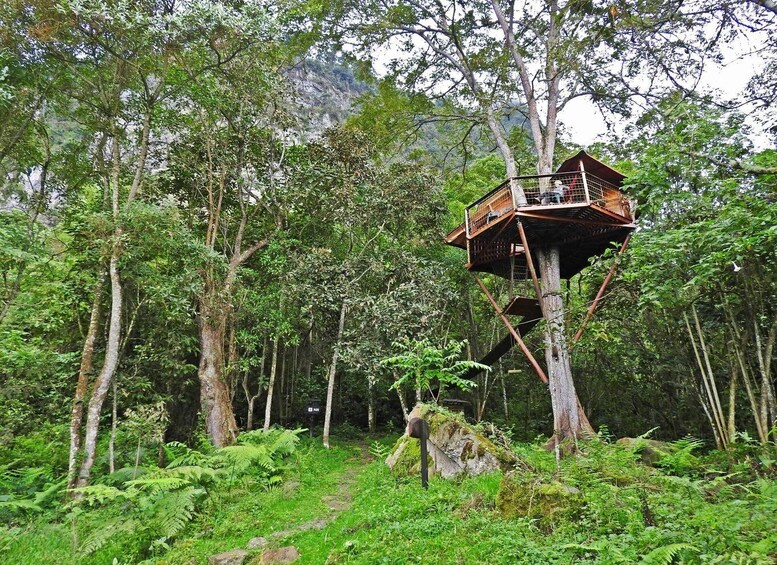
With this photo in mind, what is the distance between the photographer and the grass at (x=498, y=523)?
2594 millimetres

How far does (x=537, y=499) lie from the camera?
12.1 ft

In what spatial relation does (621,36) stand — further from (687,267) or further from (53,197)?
(53,197)

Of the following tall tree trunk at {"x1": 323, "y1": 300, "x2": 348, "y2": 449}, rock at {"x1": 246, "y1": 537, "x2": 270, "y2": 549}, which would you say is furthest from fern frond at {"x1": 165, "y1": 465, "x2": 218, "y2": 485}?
tall tree trunk at {"x1": 323, "y1": 300, "x2": 348, "y2": 449}

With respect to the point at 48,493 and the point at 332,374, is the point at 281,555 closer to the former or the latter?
the point at 48,493

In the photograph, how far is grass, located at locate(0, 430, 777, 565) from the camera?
259cm

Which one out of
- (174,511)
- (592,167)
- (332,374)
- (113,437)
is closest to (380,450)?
(332,374)

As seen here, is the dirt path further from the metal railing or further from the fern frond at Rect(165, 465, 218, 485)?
the metal railing

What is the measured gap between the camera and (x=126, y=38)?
741 cm

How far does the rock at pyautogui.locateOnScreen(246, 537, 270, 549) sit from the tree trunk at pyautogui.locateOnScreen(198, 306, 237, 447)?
465 centimetres

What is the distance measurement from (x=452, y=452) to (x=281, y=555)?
2.74 metres

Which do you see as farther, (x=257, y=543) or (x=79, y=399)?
(x=79, y=399)

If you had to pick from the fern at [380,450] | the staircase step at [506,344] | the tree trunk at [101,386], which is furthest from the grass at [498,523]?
the staircase step at [506,344]

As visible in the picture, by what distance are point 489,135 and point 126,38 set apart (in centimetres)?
1136

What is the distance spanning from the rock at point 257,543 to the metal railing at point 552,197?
7557mm
